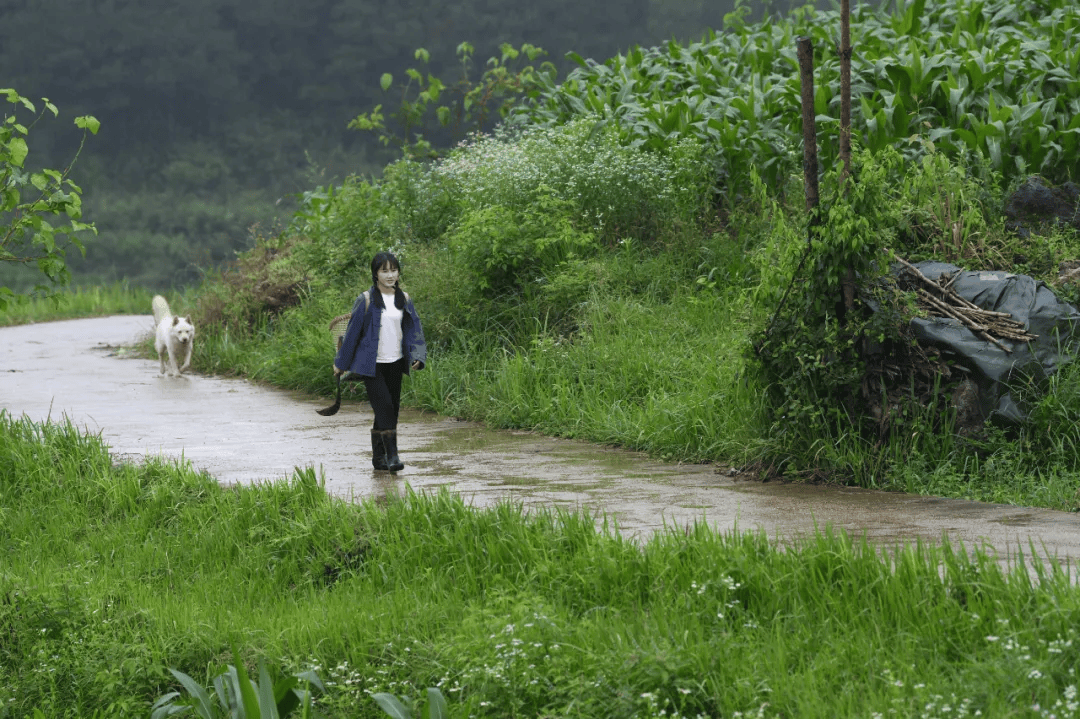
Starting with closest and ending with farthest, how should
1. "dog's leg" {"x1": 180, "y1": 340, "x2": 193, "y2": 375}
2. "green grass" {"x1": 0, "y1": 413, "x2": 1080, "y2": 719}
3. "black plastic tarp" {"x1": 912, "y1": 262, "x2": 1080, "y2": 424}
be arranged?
"green grass" {"x1": 0, "y1": 413, "x2": 1080, "y2": 719}, "black plastic tarp" {"x1": 912, "y1": 262, "x2": 1080, "y2": 424}, "dog's leg" {"x1": 180, "y1": 340, "x2": 193, "y2": 375}

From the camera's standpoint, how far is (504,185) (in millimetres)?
12477

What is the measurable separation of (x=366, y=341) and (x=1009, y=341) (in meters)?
4.09

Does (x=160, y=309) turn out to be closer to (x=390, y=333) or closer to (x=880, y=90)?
(x=390, y=333)

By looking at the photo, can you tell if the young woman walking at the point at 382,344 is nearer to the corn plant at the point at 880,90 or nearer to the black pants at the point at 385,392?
the black pants at the point at 385,392

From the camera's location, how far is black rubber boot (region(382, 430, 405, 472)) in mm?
7879

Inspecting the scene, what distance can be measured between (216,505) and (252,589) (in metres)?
1.27

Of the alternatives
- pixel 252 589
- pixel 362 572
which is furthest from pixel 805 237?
pixel 252 589

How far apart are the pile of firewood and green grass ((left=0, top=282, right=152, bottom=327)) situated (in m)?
17.2

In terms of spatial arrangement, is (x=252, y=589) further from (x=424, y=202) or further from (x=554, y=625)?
(x=424, y=202)

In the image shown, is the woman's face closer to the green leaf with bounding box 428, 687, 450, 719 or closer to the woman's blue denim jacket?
the woman's blue denim jacket

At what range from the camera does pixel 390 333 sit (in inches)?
315

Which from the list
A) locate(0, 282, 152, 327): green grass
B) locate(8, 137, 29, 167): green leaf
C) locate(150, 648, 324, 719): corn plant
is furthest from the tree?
locate(0, 282, 152, 327): green grass

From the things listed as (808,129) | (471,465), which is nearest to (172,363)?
(471,465)

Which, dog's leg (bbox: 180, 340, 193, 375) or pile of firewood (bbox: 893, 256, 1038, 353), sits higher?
pile of firewood (bbox: 893, 256, 1038, 353)
